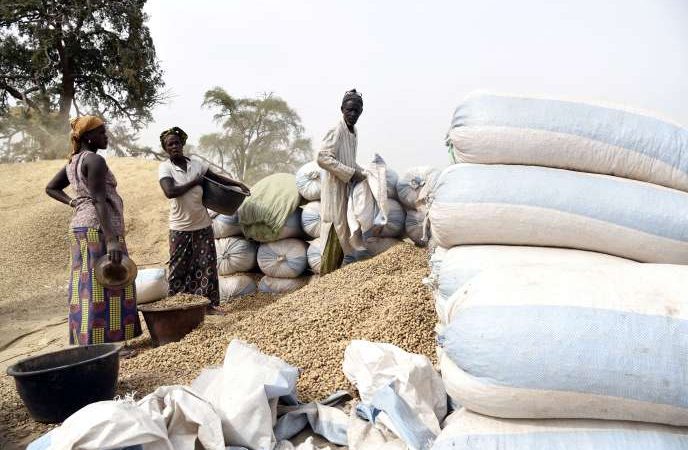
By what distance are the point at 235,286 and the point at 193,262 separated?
30.2 inches

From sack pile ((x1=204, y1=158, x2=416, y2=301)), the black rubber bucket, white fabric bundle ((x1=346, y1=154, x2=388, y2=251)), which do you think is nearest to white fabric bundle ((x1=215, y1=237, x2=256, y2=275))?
sack pile ((x1=204, y1=158, x2=416, y2=301))

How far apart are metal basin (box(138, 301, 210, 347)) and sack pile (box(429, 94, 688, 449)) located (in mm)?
1778

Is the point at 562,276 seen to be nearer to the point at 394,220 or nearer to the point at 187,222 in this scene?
the point at 187,222

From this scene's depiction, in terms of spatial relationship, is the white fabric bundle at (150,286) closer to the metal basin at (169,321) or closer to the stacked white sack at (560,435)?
the metal basin at (169,321)

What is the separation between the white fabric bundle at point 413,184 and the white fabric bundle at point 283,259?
3.34 ft

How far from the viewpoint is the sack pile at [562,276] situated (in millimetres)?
1237

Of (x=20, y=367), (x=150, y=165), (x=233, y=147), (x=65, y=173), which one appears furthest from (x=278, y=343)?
(x=233, y=147)

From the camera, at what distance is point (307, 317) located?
9.64ft

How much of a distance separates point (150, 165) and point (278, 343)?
786cm

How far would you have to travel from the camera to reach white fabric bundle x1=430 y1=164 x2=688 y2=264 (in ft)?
5.86

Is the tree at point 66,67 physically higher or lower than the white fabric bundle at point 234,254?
higher

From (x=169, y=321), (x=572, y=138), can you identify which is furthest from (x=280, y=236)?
(x=572, y=138)

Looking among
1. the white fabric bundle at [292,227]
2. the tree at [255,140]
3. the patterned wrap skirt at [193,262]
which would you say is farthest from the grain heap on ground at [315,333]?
the tree at [255,140]

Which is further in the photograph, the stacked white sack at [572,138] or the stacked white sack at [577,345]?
the stacked white sack at [572,138]
